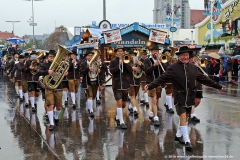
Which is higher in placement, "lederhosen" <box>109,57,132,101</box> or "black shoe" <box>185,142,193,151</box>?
"lederhosen" <box>109,57,132,101</box>

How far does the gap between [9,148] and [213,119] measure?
5.23 m

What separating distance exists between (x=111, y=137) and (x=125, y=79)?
1567 mm

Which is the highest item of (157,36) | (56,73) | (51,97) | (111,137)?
(157,36)

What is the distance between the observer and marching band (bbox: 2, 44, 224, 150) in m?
6.79

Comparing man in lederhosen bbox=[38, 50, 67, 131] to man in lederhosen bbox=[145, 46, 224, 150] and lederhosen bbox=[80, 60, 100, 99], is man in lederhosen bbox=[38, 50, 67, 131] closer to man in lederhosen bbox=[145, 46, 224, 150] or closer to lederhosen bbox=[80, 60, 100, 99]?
A: lederhosen bbox=[80, 60, 100, 99]

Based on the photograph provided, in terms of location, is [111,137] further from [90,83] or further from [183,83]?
[90,83]

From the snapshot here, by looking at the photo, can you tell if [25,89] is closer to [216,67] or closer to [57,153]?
[57,153]

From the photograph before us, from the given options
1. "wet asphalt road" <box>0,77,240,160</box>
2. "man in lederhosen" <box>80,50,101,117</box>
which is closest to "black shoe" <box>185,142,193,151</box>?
"wet asphalt road" <box>0,77,240,160</box>

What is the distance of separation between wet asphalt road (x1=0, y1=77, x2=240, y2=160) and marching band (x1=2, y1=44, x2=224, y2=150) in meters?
0.29

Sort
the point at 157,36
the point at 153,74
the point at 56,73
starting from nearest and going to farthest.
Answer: the point at 56,73
the point at 153,74
the point at 157,36

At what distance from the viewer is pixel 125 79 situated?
8703 mm

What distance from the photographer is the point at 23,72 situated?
1231cm

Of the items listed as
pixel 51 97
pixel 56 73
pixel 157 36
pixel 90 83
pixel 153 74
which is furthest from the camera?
pixel 157 36

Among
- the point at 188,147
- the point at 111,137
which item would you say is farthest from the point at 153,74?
the point at 188,147
